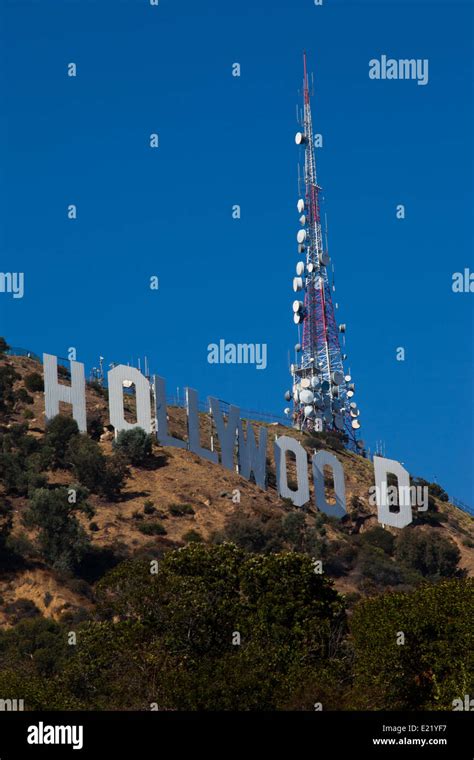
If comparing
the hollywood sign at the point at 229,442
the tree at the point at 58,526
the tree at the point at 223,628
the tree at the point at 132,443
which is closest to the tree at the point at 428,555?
the hollywood sign at the point at 229,442

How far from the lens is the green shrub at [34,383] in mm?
91875

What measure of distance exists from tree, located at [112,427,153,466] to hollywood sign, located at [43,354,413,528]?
703 millimetres

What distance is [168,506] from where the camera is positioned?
78.9m

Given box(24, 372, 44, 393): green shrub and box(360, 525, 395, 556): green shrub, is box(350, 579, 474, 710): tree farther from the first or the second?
box(24, 372, 44, 393): green shrub

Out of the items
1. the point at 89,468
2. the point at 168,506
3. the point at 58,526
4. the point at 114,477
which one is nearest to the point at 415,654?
the point at 58,526

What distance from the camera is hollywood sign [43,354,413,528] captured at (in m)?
82.8

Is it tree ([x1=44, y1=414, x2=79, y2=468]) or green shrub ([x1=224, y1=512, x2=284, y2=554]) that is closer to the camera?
green shrub ([x1=224, y1=512, x2=284, y2=554])

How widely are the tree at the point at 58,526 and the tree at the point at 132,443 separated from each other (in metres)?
8.58

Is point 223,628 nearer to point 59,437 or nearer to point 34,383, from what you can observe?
point 59,437

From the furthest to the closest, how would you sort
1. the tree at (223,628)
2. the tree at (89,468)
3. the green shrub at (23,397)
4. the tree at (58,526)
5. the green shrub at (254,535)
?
the green shrub at (23,397) → the tree at (89,468) → the green shrub at (254,535) → the tree at (58,526) → the tree at (223,628)

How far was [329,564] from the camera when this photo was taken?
7725 centimetres

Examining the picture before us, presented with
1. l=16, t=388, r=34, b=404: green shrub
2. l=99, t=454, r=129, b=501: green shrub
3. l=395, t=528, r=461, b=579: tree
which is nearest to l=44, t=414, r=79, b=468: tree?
l=99, t=454, r=129, b=501: green shrub

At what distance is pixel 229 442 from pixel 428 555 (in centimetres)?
1371

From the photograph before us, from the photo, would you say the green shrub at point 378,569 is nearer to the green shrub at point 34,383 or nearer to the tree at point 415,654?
the green shrub at point 34,383
